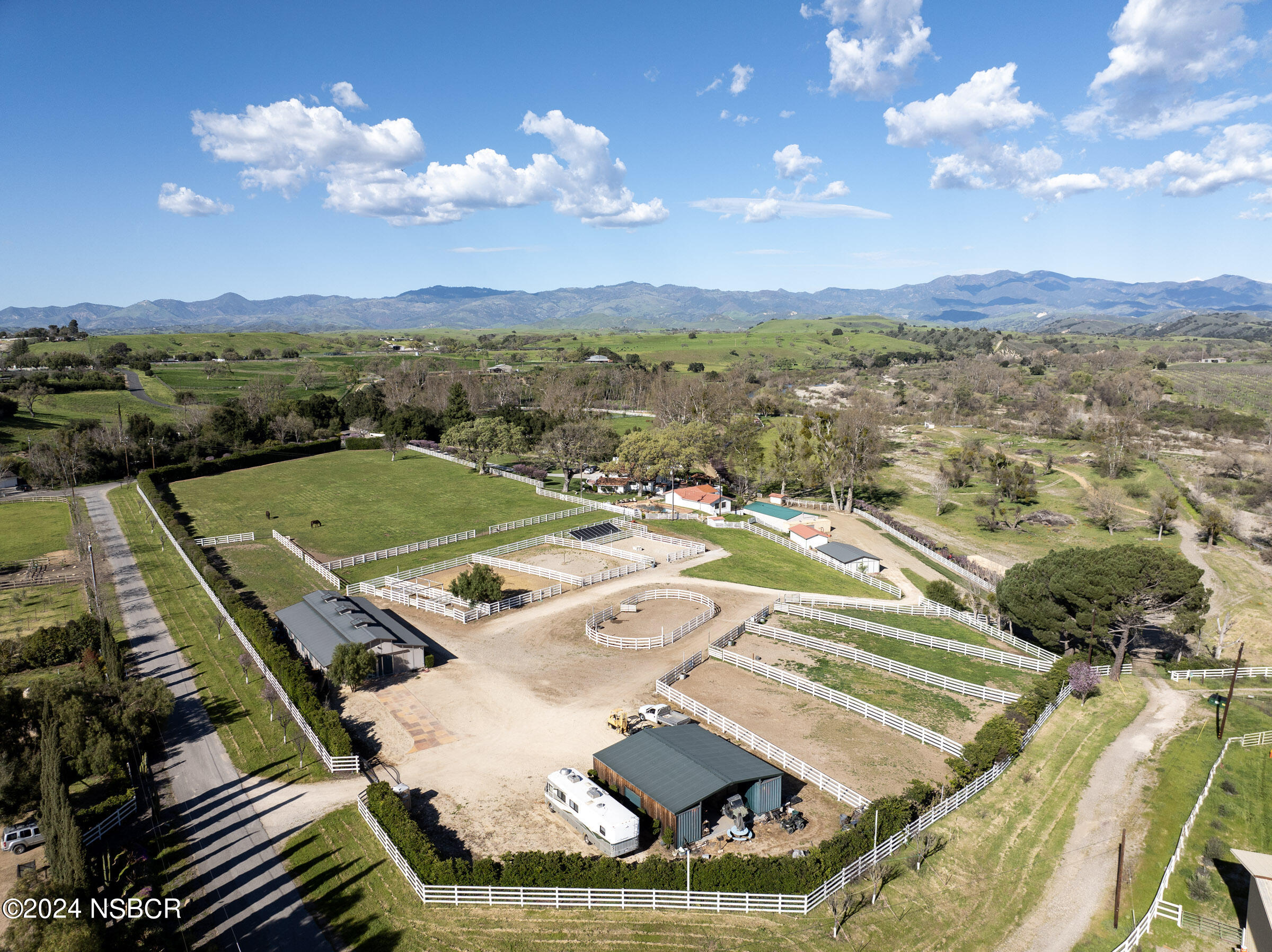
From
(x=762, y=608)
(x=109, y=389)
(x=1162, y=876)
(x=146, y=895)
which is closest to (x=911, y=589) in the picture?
(x=762, y=608)

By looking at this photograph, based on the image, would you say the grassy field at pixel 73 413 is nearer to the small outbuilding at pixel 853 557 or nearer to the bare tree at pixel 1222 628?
the small outbuilding at pixel 853 557

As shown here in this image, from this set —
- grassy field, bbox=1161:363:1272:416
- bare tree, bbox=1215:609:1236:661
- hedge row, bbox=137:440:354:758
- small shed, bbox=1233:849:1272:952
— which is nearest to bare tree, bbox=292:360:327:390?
hedge row, bbox=137:440:354:758

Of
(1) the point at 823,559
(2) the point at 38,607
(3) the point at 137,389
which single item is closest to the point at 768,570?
(1) the point at 823,559

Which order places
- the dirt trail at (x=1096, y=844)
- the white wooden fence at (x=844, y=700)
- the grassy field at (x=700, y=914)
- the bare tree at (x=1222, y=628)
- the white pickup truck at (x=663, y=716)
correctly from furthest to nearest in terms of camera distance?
the bare tree at (x=1222, y=628) < the white pickup truck at (x=663, y=716) < the white wooden fence at (x=844, y=700) < the dirt trail at (x=1096, y=844) < the grassy field at (x=700, y=914)

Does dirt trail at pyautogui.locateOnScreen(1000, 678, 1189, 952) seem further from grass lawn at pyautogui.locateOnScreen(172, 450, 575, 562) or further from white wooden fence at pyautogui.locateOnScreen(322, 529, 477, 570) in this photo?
Result: white wooden fence at pyautogui.locateOnScreen(322, 529, 477, 570)

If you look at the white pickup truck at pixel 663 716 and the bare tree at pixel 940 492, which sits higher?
the white pickup truck at pixel 663 716

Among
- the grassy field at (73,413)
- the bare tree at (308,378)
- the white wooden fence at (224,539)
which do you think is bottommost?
the white wooden fence at (224,539)

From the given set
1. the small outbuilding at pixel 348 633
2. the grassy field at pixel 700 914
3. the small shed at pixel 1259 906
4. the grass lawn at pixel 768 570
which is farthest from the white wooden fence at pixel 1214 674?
the small outbuilding at pixel 348 633
